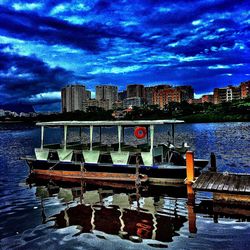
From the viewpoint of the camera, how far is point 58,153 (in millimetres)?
25312

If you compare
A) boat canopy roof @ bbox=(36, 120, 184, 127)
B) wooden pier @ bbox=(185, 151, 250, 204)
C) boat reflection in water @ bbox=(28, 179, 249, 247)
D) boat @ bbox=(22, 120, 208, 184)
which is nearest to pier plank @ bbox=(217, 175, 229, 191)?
wooden pier @ bbox=(185, 151, 250, 204)

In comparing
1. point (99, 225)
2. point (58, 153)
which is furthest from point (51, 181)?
point (99, 225)

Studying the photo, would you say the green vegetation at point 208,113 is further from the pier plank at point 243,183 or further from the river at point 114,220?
the pier plank at point 243,183

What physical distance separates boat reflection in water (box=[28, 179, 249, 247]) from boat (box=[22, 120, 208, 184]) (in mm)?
741

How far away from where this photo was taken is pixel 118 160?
22719 millimetres

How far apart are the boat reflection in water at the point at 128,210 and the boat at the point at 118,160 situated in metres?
0.74

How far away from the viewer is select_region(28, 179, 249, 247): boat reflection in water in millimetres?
14141

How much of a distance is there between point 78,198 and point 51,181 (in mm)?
5707

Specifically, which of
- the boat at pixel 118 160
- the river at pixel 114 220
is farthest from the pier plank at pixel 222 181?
the boat at pixel 118 160

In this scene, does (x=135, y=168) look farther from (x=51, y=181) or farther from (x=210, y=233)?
(x=210, y=233)

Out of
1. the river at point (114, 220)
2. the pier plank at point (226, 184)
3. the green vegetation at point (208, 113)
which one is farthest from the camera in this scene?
the green vegetation at point (208, 113)

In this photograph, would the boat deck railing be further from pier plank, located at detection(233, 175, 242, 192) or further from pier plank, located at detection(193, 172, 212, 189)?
pier plank, located at detection(233, 175, 242, 192)

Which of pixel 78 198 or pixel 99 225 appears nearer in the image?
pixel 99 225

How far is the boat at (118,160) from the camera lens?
2148 cm
